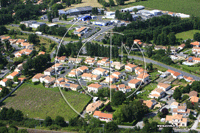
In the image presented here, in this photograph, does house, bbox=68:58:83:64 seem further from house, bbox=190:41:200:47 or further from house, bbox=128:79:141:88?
house, bbox=190:41:200:47

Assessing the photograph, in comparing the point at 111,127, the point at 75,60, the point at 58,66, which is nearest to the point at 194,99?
the point at 111,127

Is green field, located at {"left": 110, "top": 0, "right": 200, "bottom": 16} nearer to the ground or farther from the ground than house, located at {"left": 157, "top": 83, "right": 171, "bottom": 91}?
farther from the ground

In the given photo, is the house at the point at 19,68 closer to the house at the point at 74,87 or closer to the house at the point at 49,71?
the house at the point at 49,71

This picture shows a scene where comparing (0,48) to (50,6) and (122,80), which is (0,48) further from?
(50,6)

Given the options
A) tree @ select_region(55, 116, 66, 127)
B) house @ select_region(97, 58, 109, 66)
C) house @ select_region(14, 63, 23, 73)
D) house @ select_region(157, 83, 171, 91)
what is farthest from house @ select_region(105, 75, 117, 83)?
house @ select_region(14, 63, 23, 73)

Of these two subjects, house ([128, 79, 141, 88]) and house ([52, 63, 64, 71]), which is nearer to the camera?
house ([128, 79, 141, 88])

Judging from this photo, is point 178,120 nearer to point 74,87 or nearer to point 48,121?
point 48,121

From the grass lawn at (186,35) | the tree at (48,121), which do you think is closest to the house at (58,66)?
the tree at (48,121)
